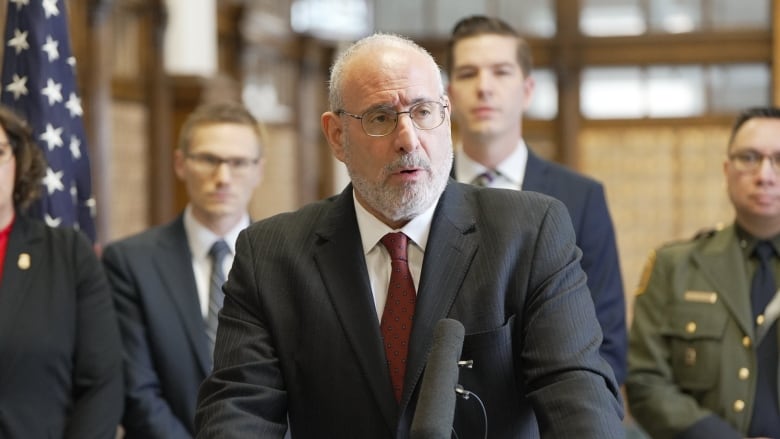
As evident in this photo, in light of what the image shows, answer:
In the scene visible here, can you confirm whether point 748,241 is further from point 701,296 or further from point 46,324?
point 46,324

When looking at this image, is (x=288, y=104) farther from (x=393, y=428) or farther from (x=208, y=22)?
(x=393, y=428)

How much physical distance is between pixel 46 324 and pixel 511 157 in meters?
1.57

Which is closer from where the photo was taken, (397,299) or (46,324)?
(397,299)

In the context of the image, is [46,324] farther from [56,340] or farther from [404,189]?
[404,189]

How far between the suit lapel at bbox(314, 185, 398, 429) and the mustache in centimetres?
21

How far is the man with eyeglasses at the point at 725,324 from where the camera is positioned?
356 centimetres

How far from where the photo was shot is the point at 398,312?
222 centimetres

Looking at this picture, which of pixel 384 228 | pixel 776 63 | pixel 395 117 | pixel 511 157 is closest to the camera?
pixel 395 117

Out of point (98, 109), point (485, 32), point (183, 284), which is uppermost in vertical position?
point (485, 32)

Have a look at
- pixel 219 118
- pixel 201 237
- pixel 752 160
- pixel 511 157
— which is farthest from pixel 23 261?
pixel 752 160

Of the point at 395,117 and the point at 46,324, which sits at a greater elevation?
the point at 395,117

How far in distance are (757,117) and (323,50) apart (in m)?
7.96

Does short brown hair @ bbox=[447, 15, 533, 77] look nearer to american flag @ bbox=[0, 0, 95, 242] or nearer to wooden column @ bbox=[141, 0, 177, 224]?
american flag @ bbox=[0, 0, 95, 242]

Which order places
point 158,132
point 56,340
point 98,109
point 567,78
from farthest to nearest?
point 567,78, point 158,132, point 98,109, point 56,340
